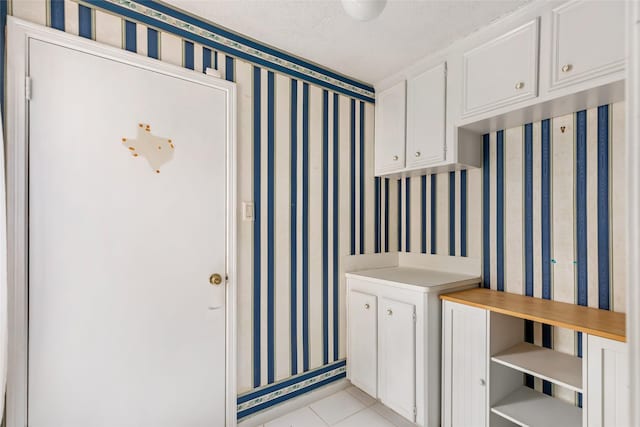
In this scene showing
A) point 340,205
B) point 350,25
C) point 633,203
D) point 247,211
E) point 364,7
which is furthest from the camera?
point 340,205

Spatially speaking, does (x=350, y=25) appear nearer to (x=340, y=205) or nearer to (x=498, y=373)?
(x=340, y=205)

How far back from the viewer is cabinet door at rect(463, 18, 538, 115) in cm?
165

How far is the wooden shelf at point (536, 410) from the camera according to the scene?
1.55 meters

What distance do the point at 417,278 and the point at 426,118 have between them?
1.10m

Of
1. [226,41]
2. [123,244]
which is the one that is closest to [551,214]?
[226,41]

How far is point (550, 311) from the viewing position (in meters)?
1.59

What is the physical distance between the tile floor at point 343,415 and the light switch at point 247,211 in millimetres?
1330

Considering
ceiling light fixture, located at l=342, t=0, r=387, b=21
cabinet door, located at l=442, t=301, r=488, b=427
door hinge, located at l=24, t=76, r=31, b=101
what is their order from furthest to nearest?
cabinet door, located at l=442, t=301, r=488, b=427 → door hinge, located at l=24, t=76, r=31, b=101 → ceiling light fixture, located at l=342, t=0, r=387, b=21

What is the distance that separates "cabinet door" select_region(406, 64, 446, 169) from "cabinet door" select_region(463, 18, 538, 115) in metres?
0.18

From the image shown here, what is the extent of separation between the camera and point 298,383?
2188 mm

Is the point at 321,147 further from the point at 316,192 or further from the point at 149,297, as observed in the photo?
the point at 149,297

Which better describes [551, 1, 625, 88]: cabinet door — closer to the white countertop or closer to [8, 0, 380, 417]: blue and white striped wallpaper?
the white countertop

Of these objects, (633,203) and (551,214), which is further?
(551,214)

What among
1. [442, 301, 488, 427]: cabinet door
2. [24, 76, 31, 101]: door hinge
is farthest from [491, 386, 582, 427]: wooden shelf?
[24, 76, 31, 101]: door hinge
